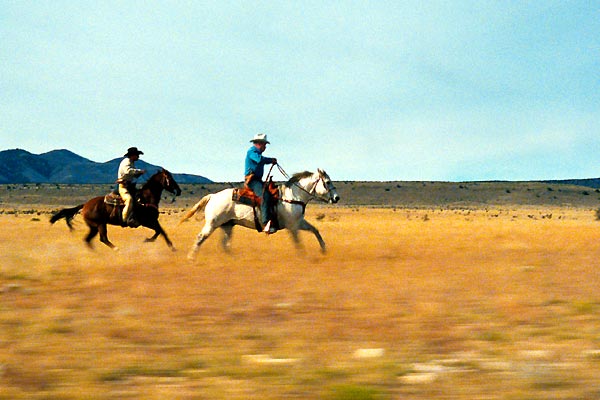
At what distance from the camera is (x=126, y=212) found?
14.8 meters

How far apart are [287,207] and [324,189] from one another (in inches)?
38.7

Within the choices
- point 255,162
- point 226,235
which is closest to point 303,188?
point 255,162

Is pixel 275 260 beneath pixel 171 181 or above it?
beneath

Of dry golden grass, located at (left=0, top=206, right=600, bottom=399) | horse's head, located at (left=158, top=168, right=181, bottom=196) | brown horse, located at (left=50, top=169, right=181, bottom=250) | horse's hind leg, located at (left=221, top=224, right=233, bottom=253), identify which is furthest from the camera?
horse's head, located at (left=158, top=168, right=181, bottom=196)

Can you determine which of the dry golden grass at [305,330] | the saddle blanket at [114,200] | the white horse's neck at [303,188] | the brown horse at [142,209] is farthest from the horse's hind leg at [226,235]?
the saddle blanket at [114,200]

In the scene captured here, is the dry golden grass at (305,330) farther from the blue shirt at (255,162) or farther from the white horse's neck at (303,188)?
the blue shirt at (255,162)

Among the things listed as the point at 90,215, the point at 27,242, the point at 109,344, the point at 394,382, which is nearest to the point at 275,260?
the point at 90,215

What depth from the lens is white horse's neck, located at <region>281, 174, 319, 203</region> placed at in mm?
13586

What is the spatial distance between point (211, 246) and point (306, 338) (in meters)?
10.1

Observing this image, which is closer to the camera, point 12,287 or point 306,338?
point 306,338

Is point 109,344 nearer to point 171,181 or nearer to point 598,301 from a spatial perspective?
point 598,301

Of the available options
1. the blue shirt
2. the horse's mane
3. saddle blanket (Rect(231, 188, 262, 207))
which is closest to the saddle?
saddle blanket (Rect(231, 188, 262, 207))

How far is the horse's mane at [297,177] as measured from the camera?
1373 centimetres

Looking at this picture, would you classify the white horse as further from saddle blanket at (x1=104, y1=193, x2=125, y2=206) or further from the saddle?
saddle blanket at (x1=104, y1=193, x2=125, y2=206)
